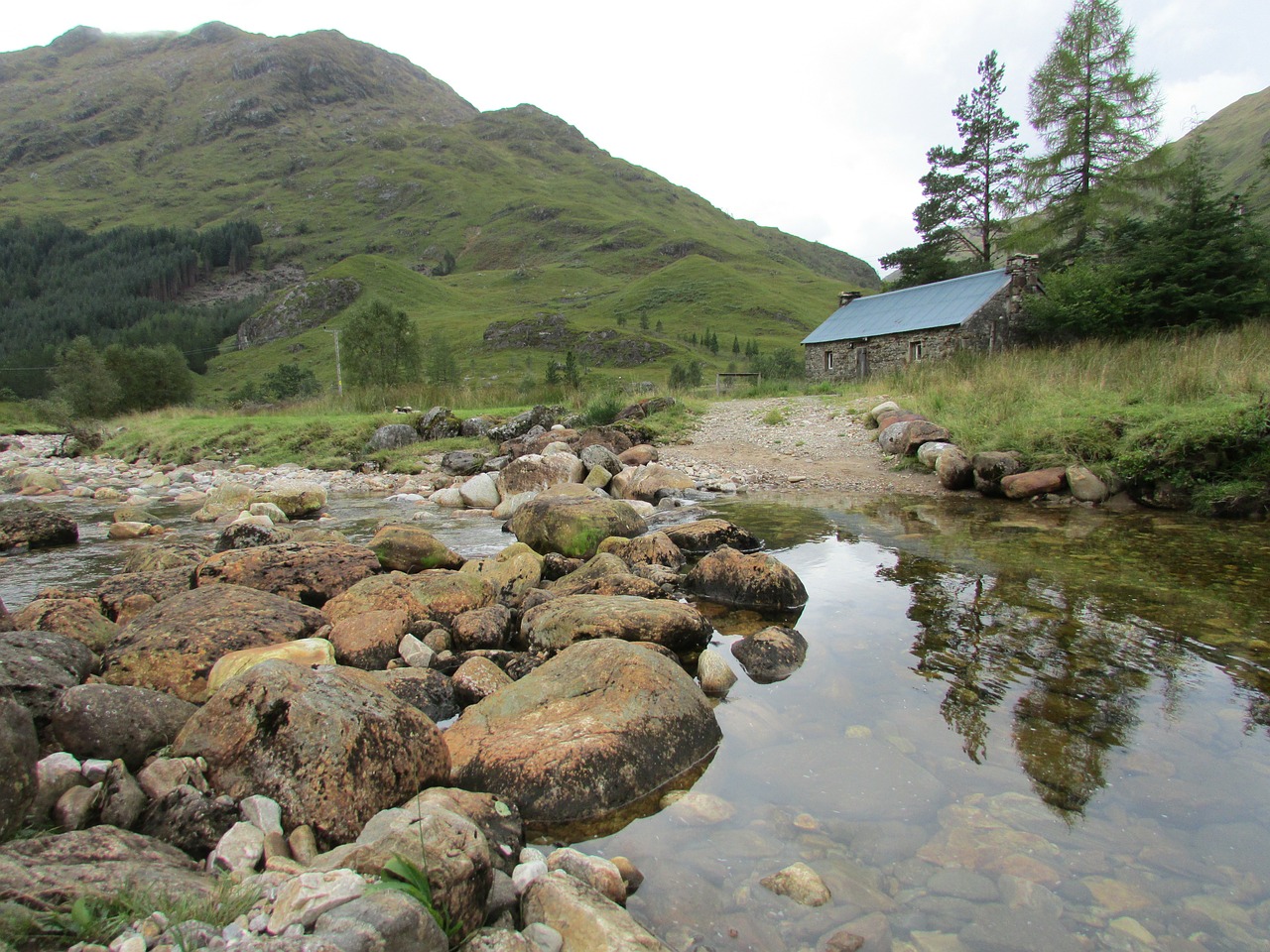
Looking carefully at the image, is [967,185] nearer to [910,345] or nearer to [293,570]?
[910,345]

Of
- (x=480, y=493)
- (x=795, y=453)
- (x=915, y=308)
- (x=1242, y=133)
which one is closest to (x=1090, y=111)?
(x=915, y=308)

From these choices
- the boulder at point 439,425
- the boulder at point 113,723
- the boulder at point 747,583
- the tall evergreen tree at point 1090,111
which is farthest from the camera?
the tall evergreen tree at point 1090,111

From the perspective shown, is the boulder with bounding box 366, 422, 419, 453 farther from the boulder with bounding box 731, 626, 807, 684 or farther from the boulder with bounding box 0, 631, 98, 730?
the boulder with bounding box 731, 626, 807, 684

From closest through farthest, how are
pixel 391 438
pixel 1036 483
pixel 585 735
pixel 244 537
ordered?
1. pixel 585 735
2. pixel 244 537
3. pixel 1036 483
4. pixel 391 438

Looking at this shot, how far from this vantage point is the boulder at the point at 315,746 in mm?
3375

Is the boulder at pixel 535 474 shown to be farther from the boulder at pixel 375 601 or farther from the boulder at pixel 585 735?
the boulder at pixel 585 735

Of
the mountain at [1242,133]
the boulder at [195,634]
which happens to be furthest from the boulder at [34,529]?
the mountain at [1242,133]

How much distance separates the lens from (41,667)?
4141mm

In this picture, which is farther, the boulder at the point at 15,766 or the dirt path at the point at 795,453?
the dirt path at the point at 795,453

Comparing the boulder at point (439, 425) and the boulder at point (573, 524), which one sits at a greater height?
the boulder at point (439, 425)

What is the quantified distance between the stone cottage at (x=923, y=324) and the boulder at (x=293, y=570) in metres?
29.9

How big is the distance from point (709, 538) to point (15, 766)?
25.7ft

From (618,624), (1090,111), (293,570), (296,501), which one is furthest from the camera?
(1090,111)

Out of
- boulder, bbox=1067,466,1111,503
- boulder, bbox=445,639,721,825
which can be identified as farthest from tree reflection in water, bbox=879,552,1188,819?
boulder, bbox=1067,466,1111,503
